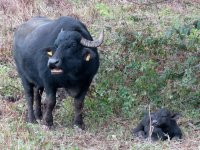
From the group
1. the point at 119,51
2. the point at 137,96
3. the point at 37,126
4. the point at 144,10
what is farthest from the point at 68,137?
the point at 144,10

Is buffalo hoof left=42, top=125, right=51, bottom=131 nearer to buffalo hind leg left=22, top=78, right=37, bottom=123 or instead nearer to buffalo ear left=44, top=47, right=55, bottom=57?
buffalo hind leg left=22, top=78, right=37, bottom=123

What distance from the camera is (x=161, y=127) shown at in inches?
303

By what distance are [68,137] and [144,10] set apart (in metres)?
6.21

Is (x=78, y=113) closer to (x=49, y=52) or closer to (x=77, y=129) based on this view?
(x=77, y=129)

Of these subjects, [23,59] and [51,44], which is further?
[23,59]

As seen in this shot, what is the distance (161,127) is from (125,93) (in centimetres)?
155

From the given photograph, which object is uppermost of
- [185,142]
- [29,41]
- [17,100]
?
[29,41]

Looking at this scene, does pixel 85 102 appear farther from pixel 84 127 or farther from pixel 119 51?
pixel 119 51

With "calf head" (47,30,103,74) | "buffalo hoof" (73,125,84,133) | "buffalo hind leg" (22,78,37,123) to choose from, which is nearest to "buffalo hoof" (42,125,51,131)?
"buffalo hoof" (73,125,84,133)

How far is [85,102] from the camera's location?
29.7 ft

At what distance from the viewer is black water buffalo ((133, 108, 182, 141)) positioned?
24.9 feet

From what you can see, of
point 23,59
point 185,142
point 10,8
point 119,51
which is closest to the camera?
point 185,142

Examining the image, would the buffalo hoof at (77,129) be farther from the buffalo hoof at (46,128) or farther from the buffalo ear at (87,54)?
the buffalo ear at (87,54)

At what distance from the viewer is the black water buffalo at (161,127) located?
24.9 ft
